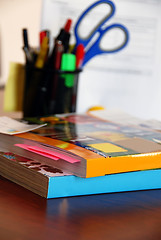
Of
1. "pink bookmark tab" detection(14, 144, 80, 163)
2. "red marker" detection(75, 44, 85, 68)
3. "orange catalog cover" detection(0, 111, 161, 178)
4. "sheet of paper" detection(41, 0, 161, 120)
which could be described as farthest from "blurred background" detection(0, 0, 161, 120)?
→ "pink bookmark tab" detection(14, 144, 80, 163)

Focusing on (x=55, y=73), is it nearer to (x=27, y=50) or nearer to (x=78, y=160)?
(x=27, y=50)

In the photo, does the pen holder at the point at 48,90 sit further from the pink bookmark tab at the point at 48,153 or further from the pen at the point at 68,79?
the pink bookmark tab at the point at 48,153

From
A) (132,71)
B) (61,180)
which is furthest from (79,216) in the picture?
(132,71)

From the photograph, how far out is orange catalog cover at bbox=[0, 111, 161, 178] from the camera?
0.42 meters

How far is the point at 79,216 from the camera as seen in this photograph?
1.27 ft

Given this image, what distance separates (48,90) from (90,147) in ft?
1.07

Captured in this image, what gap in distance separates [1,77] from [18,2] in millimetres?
364

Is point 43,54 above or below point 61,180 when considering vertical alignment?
above

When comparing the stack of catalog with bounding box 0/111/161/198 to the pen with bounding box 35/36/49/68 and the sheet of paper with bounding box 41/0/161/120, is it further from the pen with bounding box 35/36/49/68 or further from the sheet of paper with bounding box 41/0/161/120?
the sheet of paper with bounding box 41/0/161/120

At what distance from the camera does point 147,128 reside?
23.5 inches

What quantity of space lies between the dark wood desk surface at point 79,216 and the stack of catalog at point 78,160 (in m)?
0.01

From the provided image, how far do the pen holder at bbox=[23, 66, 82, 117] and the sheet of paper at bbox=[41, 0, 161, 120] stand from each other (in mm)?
135

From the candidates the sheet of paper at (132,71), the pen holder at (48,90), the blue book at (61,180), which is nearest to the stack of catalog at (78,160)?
the blue book at (61,180)

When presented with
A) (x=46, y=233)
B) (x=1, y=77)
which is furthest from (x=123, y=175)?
(x=1, y=77)
